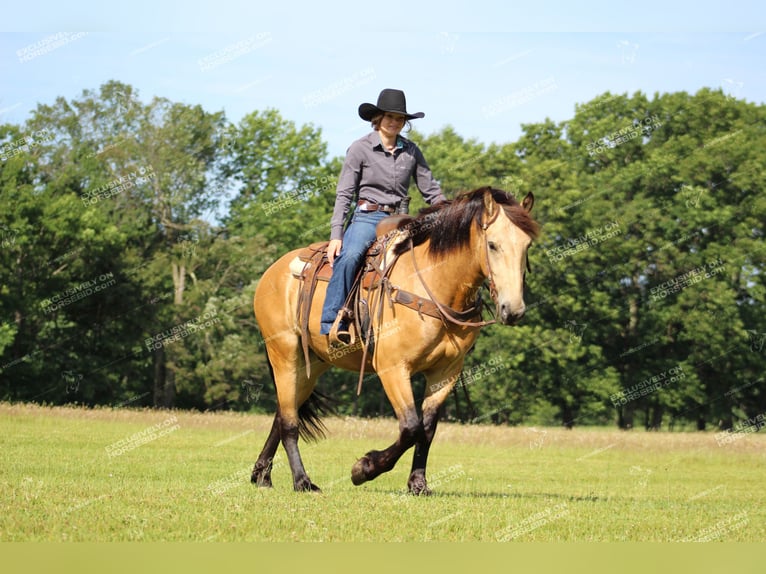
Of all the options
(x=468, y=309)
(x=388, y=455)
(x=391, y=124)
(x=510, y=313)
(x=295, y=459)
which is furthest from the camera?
(x=295, y=459)

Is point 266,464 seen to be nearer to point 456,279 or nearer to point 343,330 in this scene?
point 343,330

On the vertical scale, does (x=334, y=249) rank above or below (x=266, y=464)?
above

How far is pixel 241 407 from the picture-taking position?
56562 millimetres

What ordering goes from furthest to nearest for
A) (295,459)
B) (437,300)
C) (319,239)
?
(319,239) < (295,459) < (437,300)

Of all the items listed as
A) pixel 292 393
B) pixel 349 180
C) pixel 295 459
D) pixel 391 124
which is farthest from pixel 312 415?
pixel 391 124

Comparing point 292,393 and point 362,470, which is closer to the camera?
point 362,470

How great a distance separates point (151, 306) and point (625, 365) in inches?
1034

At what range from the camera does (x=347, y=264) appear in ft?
35.6

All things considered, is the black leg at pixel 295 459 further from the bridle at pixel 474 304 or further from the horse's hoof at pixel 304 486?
the bridle at pixel 474 304

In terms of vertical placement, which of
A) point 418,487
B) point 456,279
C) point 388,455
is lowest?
point 418,487

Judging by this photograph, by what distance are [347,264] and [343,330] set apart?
735mm

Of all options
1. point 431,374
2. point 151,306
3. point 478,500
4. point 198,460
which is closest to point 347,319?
point 431,374

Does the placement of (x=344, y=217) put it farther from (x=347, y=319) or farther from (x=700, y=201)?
(x=700, y=201)

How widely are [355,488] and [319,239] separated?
41.2 meters
